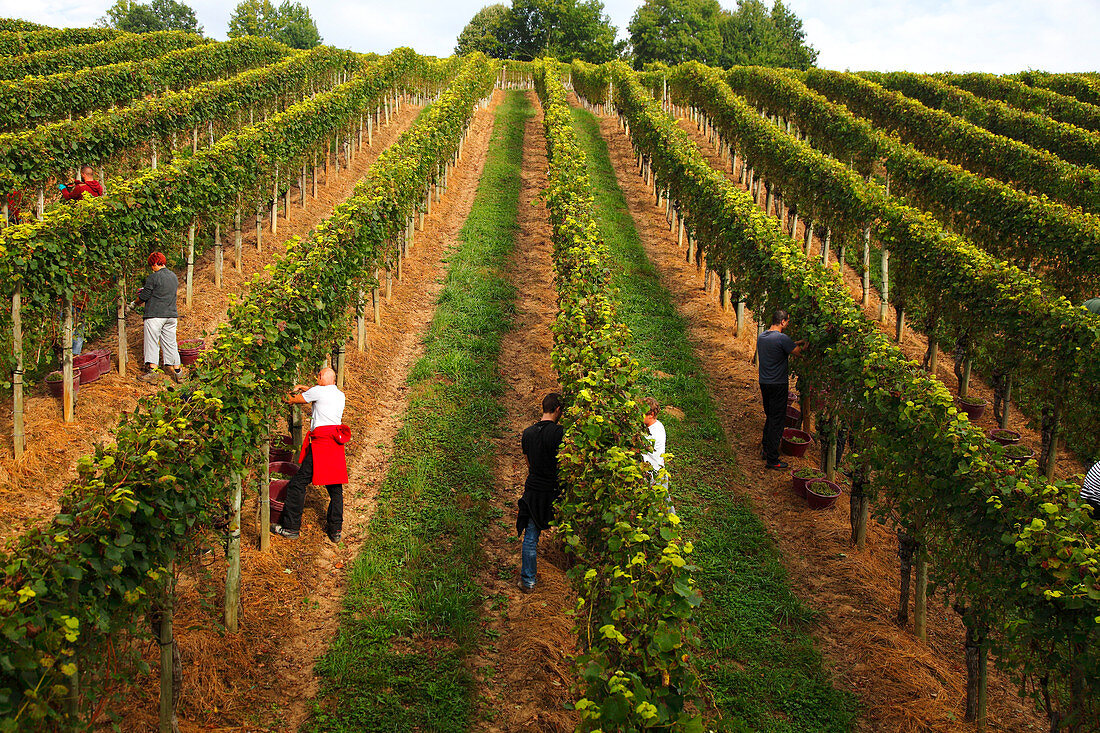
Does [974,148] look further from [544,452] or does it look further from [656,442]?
[544,452]

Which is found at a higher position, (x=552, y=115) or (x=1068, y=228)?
(x=552, y=115)

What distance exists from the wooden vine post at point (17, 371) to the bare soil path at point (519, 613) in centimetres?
653

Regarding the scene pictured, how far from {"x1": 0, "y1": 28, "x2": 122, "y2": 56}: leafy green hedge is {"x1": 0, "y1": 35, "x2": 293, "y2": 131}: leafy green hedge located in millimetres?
Answer: 8012

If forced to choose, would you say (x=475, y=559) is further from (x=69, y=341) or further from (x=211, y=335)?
(x=211, y=335)

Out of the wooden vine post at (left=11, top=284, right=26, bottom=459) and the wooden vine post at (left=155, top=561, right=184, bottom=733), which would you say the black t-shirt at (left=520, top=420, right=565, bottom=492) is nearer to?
the wooden vine post at (left=155, top=561, right=184, bottom=733)

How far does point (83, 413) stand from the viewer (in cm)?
1130

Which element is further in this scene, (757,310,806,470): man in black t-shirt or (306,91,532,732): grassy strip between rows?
(757,310,806,470): man in black t-shirt

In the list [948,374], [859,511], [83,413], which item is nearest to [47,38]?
[83,413]

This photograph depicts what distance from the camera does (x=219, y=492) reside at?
22.3 feet

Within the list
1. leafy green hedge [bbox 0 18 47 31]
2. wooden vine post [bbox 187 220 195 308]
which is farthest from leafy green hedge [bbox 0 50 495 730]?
leafy green hedge [bbox 0 18 47 31]

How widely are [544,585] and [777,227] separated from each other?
8994 millimetres

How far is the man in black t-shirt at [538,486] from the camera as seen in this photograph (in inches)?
330

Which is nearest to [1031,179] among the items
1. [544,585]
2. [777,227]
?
[777,227]

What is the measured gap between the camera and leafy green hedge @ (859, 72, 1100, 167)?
25.8m
